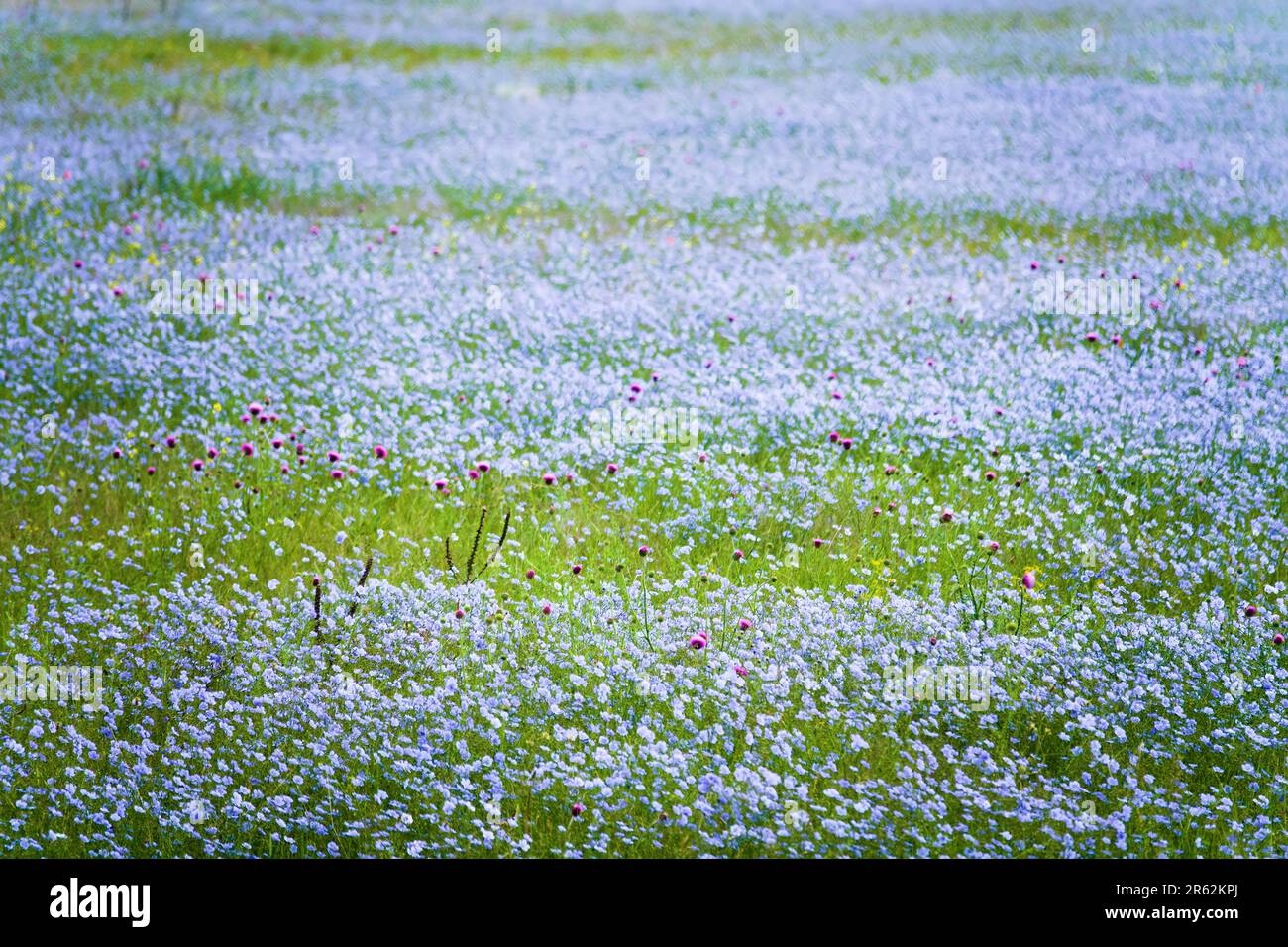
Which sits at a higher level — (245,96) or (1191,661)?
(245,96)

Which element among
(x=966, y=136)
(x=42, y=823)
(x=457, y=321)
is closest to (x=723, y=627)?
(x=42, y=823)

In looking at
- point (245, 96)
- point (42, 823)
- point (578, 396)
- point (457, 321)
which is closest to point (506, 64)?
point (245, 96)

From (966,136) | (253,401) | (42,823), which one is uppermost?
(966,136)

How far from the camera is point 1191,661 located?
24.5ft

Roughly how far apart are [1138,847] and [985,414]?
184 inches

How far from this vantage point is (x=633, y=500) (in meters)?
9.03

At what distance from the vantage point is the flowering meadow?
6430 mm

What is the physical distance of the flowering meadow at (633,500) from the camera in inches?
253

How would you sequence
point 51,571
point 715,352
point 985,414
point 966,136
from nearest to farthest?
point 51,571 < point 985,414 < point 715,352 < point 966,136

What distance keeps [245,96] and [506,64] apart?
530 centimetres
